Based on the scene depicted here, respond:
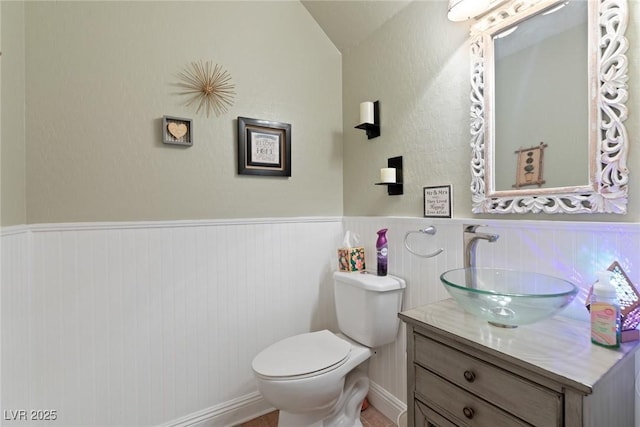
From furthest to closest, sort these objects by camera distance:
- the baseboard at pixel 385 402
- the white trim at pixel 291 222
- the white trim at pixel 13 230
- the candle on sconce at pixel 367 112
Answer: the candle on sconce at pixel 367 112
the baseboard at pixel 385 402
the white trim at pixel 13 230
the white trim at pixel 291 222

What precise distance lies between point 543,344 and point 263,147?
4.90 feet

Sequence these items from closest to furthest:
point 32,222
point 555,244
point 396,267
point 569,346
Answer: point 569,346 → point 555,244 → point 32,222 → point 396,267

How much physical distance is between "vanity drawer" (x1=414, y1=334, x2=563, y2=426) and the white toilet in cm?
47

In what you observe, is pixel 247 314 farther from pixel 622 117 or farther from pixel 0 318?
pixel 622 117

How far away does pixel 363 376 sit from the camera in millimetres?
1631

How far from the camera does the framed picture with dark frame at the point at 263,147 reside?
163 cm

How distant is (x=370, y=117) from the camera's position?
5.49 ft

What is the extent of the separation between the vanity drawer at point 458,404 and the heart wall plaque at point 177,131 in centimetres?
145

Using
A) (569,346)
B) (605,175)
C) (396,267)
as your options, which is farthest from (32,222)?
(605,175)

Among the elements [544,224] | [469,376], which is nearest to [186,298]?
[469,376]

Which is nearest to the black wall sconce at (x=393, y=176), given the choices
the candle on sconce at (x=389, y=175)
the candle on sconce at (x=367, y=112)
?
the candle on sconce at (x=389, y=175)

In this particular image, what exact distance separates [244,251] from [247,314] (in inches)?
14.2

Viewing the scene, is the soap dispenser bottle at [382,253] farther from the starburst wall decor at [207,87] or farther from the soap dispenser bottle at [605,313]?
the starburst wall decor at [207,87]

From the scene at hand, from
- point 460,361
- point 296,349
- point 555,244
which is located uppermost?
point 555,244
